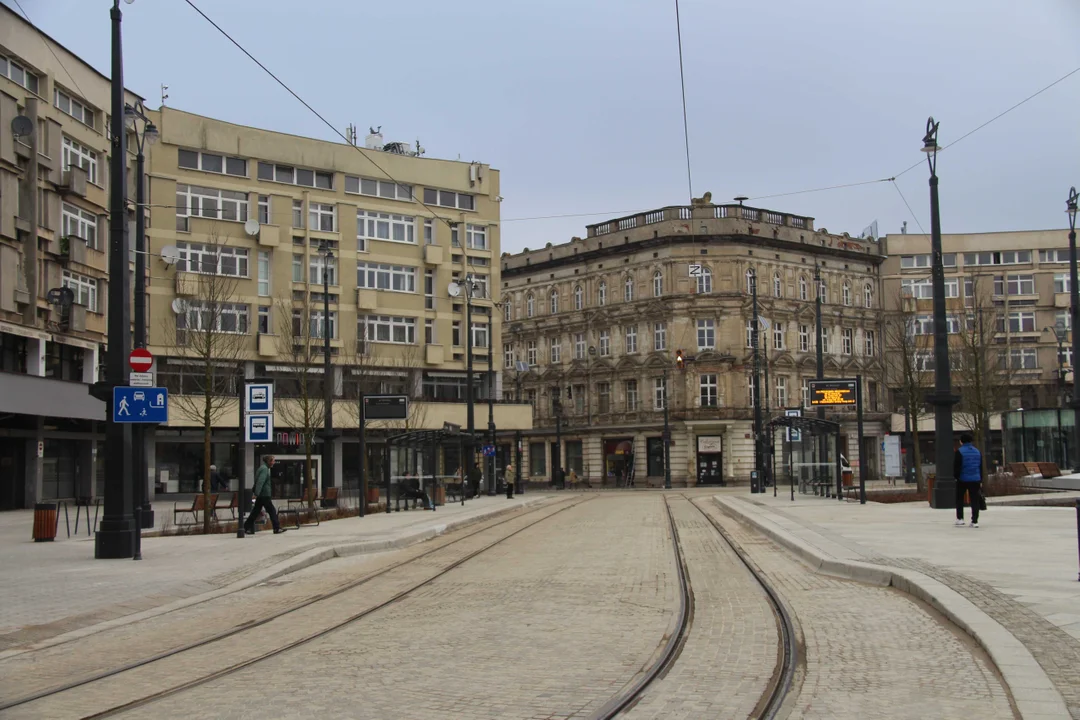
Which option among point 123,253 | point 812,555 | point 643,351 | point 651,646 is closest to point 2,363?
point 123,253

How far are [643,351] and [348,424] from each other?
23.3 m

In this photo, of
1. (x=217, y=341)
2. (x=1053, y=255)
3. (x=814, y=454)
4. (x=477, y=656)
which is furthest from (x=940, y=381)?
(x=1053, y=255)

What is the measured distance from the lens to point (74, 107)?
4219 centimetres

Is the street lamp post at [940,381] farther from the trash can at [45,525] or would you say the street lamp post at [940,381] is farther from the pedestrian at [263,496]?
the trash can at [45,525]

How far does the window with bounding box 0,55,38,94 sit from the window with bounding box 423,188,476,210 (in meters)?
23.8

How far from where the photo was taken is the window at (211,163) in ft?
172

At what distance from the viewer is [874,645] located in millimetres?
8805

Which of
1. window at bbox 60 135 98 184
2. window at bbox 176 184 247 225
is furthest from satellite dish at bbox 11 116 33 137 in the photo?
window at bbox 176 184 247 225

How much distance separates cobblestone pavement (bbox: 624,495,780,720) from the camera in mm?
6738

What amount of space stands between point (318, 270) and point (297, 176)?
4926mm

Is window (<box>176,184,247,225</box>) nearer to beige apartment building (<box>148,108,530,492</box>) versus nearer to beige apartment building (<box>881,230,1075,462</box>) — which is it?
beige apartment building (<box>148,108,530,492</box>)

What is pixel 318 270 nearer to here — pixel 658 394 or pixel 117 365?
pixel 658 394

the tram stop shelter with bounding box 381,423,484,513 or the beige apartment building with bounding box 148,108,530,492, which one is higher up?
the beige apartment building with bounding box 148,108,530,492

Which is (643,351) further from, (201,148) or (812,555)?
(812,555)
